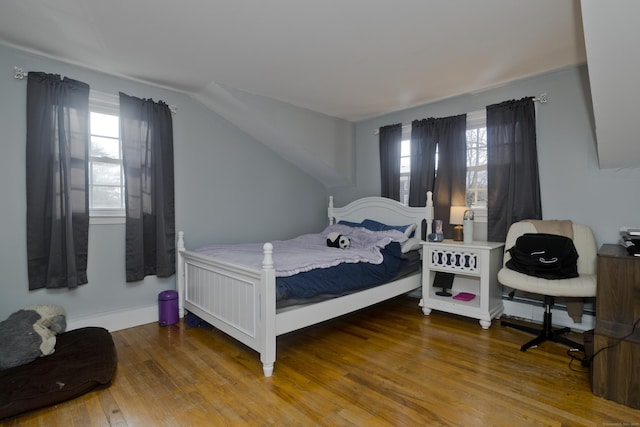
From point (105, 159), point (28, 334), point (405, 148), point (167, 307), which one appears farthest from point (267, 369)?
point (405, 148)

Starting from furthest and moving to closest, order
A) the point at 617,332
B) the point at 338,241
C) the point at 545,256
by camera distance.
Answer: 1. the point at 338,241
2. the point at 545,256
3. the point at 617,332

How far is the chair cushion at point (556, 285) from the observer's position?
7.86 feet

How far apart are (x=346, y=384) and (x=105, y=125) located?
9.90ft

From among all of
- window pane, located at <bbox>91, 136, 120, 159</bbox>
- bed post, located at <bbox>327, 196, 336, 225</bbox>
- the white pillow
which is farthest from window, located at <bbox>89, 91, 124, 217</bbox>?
the white pillow

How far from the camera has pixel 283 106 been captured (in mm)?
3789

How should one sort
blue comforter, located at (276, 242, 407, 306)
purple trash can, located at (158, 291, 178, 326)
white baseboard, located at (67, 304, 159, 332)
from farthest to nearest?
A: purple trash can, located at (158, 291, 178, 326)
white baseboard, located at (67, 304, 159, 332)
blue comforter, located at (276, 242, 407, 306)

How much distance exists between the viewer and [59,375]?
201 centimetres

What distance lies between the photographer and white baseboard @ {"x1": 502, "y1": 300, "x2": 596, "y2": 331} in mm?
2883

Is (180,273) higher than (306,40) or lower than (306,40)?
lower

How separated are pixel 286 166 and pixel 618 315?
3.53 metres

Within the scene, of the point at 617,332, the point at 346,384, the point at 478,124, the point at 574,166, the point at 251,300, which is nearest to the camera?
the point at 617,332

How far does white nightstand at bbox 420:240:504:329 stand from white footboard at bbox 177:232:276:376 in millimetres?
1896

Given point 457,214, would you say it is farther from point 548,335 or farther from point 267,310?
point 267,310

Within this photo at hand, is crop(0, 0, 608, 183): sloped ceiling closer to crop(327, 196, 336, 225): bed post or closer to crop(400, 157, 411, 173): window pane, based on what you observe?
crop(400, 157, 411, 173): window pane
